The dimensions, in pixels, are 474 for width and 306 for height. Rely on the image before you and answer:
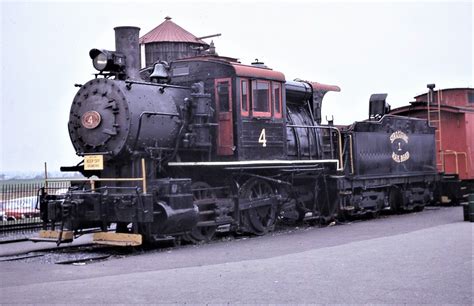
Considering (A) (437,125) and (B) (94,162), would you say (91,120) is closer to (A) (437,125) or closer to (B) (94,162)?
(B) (94,162)

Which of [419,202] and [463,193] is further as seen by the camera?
[463,193]

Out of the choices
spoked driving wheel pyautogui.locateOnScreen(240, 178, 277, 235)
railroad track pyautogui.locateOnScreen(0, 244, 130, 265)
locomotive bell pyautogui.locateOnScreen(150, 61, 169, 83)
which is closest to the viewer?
railroad track pyautogui.locateOnScreen(0, 244, 130, 265)

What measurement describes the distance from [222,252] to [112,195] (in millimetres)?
2511

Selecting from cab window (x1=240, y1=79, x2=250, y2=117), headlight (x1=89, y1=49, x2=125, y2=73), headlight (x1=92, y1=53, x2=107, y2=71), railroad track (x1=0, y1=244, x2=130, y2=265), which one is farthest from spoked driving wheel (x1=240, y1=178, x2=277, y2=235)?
headlight (x1=92, y1=53, x2=107, y2=71)

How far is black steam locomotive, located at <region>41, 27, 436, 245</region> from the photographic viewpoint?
1292cm

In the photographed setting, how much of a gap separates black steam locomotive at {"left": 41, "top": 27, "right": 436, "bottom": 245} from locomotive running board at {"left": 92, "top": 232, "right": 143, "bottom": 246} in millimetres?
26

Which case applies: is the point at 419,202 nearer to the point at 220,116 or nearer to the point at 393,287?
the point at 220,116

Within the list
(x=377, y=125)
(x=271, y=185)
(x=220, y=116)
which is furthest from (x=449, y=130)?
(x=220, y=116)

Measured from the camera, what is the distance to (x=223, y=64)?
1456 centimetres

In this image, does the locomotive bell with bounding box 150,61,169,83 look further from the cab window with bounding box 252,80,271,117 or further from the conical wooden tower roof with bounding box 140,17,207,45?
the conical wooden tower roof with bounding box 140,17,207,45

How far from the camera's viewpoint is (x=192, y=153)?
14.6m

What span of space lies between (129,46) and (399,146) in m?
10.8

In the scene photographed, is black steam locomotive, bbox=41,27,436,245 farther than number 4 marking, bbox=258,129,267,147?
No

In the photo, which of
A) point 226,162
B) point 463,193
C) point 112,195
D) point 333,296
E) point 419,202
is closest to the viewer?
point 333,296
